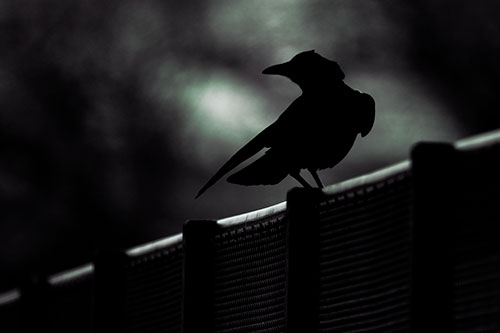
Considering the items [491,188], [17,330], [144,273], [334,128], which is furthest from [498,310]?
[17,330]

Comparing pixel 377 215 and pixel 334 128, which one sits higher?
pixel 334 128

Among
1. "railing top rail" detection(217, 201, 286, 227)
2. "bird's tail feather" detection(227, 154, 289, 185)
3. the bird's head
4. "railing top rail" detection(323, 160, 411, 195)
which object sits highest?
the bird's head

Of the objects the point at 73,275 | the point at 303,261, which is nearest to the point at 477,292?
the point at 303,261

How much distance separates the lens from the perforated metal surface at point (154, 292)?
4934 millimetres

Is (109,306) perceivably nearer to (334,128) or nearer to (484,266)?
(334,128)

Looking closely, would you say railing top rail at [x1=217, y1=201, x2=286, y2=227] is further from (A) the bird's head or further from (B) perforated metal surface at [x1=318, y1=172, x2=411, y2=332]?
(A) the bird's head

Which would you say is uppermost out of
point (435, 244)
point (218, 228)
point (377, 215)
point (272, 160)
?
point (272, 160)

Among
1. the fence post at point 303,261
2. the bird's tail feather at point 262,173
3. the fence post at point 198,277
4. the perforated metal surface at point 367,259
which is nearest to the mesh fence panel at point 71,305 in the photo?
the fence post at point 198,277

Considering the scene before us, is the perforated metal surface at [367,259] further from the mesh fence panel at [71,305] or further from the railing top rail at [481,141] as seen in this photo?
the mesh fence panel at [71,305]

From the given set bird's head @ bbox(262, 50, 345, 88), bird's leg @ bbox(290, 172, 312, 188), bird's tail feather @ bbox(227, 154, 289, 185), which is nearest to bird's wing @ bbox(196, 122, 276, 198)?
bird's tail feather @ bbox(227, 154, 289, 185)

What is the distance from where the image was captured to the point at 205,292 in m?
4.59

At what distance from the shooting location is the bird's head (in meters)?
5.15

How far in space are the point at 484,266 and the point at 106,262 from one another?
319 cm

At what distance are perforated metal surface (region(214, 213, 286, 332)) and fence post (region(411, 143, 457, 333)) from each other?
1000 millimetres
